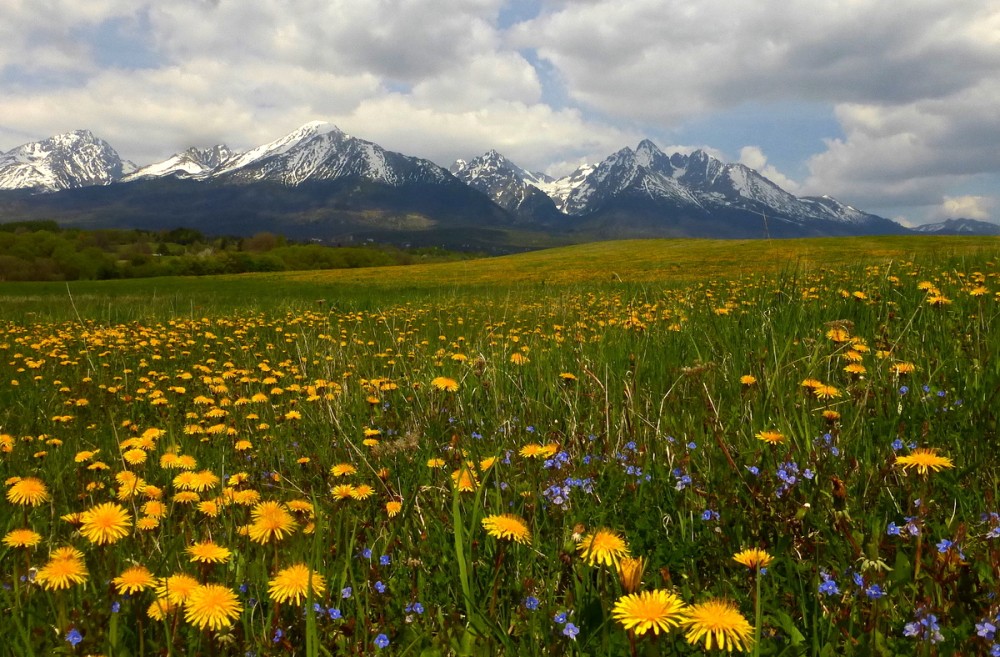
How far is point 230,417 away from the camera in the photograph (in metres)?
4.53

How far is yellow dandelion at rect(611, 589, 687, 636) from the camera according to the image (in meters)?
1.12

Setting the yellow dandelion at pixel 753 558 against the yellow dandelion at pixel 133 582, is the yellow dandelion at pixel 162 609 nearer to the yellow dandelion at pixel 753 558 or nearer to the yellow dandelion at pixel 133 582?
the yellow dandelion at pixel 133 582

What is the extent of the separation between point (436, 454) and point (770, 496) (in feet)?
5.68

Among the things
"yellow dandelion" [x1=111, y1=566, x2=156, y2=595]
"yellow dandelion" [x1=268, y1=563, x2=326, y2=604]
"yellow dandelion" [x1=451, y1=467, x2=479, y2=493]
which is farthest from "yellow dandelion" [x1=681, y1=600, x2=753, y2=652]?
"yellow dandelion" [x1=111, y1=566, x2=156, y2=595]

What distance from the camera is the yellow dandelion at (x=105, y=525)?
170 cm

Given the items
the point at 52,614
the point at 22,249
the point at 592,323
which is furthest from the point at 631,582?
the point at 22,249

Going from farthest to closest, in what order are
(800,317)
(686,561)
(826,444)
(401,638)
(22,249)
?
(22,249)
(800,317)
(826,444)
(686,561)
(401,638)

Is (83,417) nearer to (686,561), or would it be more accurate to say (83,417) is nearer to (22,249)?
(686,561)

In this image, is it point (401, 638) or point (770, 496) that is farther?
point (770, 496)

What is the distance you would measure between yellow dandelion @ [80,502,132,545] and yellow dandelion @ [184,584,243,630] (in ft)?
1.35

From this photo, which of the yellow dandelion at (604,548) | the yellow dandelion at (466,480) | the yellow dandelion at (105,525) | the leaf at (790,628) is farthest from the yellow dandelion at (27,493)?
the leaf at (790,628)

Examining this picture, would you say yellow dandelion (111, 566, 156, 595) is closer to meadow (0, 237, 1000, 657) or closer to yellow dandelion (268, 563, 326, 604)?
meadow (0, 237, 1000, 657)

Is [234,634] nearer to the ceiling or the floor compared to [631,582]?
nearer to the floor

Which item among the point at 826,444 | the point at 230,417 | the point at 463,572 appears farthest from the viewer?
the point at 230,417
